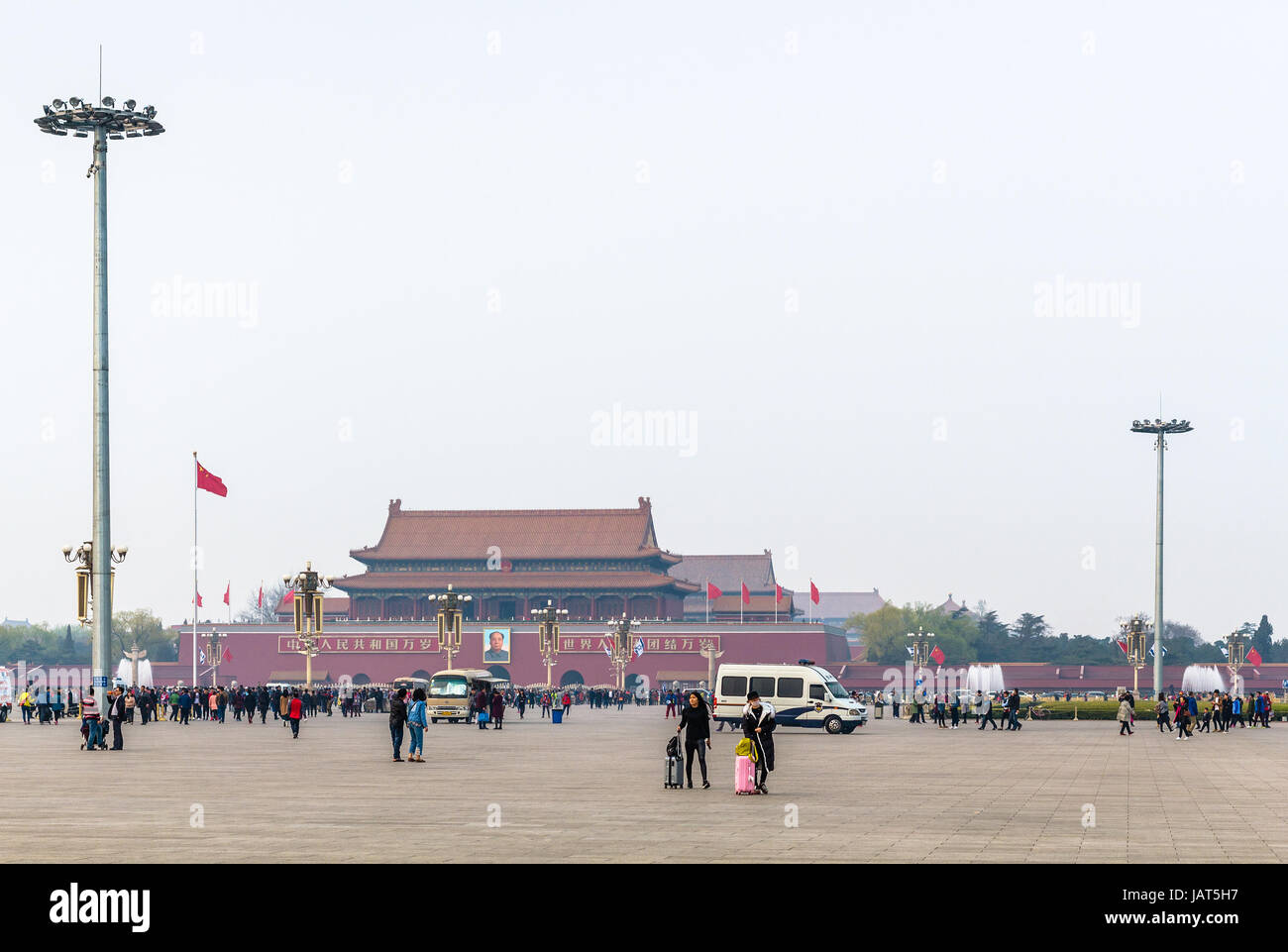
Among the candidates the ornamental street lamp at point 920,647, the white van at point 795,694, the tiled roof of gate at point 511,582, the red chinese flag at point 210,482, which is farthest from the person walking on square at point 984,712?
the tiled roof of gate at point 511,582

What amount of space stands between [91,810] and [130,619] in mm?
131928

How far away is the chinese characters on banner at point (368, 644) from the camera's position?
112000 millimetres

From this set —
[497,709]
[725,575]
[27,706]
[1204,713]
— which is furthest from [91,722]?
[725,575]

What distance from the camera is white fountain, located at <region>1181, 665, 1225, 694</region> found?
111125 mm

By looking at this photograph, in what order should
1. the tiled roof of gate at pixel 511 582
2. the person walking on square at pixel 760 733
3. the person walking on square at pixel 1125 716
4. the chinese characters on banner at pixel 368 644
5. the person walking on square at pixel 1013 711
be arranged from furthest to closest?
the tiled roof of gate at pixel 511 582
the chinese characters on banner at pixel 368 644
the person walking on square at pixel 1013 711
the person walking on square at pixel 1125 716
the person walking on square at pixel 760 733

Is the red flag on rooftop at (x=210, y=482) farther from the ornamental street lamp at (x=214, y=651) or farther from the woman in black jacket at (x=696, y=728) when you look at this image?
the ornamental street lamp at (x=214, y=651)

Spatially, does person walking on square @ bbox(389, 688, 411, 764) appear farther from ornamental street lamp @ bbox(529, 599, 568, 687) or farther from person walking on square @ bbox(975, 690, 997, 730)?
ornamental street lamp @ bbox(529, 599, 568, 687)

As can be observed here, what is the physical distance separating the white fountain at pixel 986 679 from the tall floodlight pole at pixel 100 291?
281ft

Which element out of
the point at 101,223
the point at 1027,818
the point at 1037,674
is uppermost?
the point at 101,223

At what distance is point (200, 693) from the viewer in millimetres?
59312

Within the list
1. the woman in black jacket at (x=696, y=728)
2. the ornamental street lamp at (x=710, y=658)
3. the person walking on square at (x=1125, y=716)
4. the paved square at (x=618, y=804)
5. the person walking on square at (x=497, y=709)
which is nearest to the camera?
the paved square at (x=618, y=804)
